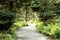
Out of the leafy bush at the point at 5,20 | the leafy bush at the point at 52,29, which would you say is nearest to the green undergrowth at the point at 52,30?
the leafy bush at the point at 52,29

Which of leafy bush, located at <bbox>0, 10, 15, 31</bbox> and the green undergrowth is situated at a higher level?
leafy bush, located at <bbox>0, 10, 15, 31</bbox>

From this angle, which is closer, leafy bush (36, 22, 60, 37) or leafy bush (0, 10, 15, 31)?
leafy bush (0, 10, 15, 31)

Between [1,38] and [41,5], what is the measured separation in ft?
37.8

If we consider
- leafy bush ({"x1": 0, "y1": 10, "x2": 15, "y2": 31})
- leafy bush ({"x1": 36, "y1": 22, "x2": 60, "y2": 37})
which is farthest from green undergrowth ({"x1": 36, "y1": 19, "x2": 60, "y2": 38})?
leafy bush ({"x1": 0, "y1": 10, "x2": 15, "y2": 31})

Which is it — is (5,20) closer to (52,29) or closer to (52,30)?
(52,30)

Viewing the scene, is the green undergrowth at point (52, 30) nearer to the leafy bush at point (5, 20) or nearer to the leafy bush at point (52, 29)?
the leafy bush at point (52, 29)

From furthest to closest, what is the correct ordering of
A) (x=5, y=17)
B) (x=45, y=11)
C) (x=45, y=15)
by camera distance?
(x=45, y=11) → (x=45, y=15) → (x=5, y=17)

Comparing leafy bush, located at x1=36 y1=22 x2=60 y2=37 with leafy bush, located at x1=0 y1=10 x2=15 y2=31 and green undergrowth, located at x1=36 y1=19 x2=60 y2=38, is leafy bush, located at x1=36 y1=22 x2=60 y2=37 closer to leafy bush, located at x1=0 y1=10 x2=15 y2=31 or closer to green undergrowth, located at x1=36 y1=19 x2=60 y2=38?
green undergrowth, located at x1=36 y1=19 x2=60 y2=38

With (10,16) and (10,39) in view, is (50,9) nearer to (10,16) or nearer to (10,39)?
(10,16)

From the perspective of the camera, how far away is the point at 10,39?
425 inches

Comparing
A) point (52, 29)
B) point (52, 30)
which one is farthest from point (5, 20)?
point (52, 29)

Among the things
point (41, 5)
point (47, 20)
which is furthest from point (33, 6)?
point (47, 20)

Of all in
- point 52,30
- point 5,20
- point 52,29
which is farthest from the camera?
point 52,29

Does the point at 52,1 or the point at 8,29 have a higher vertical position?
the point at 52,1
